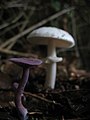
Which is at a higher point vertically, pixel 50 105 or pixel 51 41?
pixel 51 41

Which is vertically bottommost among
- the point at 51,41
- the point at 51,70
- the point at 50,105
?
the point at 50,105

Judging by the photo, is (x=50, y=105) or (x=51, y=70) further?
(x=51, y=70)

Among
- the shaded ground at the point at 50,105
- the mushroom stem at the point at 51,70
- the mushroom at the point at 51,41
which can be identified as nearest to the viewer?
the shaded ground at the point at 50,105

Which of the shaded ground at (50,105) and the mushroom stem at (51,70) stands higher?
the mushroom stem at (51,70)

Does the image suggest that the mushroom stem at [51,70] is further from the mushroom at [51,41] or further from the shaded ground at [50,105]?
the shaded ground at [50,105]

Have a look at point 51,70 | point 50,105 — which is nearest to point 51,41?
point 51,70

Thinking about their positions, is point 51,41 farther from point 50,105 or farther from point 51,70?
point 50,105

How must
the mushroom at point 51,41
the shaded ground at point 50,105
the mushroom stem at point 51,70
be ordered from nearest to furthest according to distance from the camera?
the shaded ground at point 50,105
the mushroom at point 51,41
the mushroom stem at point 51,70

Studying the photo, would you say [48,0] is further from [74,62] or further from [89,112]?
[89,112]

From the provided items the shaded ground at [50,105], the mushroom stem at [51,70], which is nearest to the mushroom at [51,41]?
the mushroom stem at [51,70]
